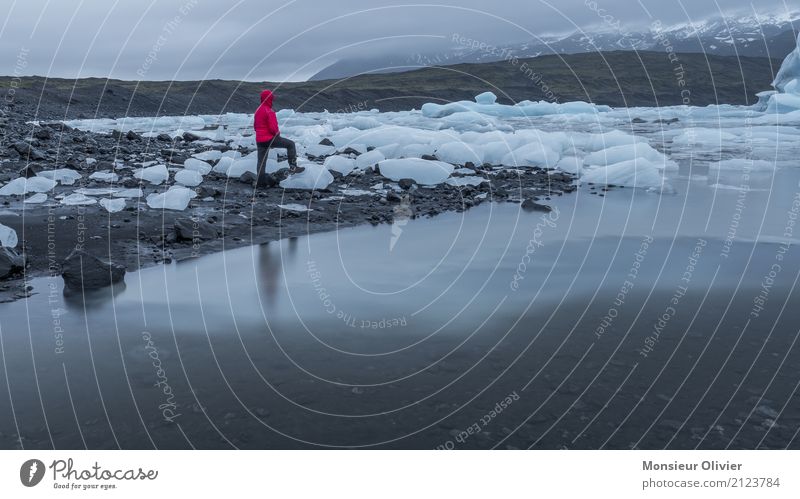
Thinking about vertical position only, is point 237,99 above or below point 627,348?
above

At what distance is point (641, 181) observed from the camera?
15086 mm

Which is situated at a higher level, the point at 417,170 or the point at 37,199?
the point at 417,170

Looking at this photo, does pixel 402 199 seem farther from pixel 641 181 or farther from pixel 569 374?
pixel 569 374

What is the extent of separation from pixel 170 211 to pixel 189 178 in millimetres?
2740

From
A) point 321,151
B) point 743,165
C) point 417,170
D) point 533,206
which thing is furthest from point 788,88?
point 533,206

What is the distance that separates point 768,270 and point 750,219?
3970 millimetres

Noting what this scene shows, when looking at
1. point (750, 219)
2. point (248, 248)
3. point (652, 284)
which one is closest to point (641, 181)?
point (750, 219)

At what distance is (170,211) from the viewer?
1053 cm

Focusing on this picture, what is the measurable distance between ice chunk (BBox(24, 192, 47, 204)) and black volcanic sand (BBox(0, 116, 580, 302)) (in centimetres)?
13

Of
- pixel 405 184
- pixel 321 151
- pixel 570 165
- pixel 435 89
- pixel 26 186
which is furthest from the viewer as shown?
pixel 435 89

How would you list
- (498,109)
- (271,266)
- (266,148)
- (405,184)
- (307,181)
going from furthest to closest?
(498,109)
(405,184)
(266,148)
(307,181)
(271,266)

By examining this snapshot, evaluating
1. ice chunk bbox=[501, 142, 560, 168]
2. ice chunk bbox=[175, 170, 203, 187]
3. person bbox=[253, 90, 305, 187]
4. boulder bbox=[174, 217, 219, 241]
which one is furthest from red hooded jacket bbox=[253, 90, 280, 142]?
ice chunk bbox=[501, 142, 560, 168]

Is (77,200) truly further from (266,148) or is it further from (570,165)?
(570,165)

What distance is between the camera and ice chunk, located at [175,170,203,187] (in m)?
13.0
